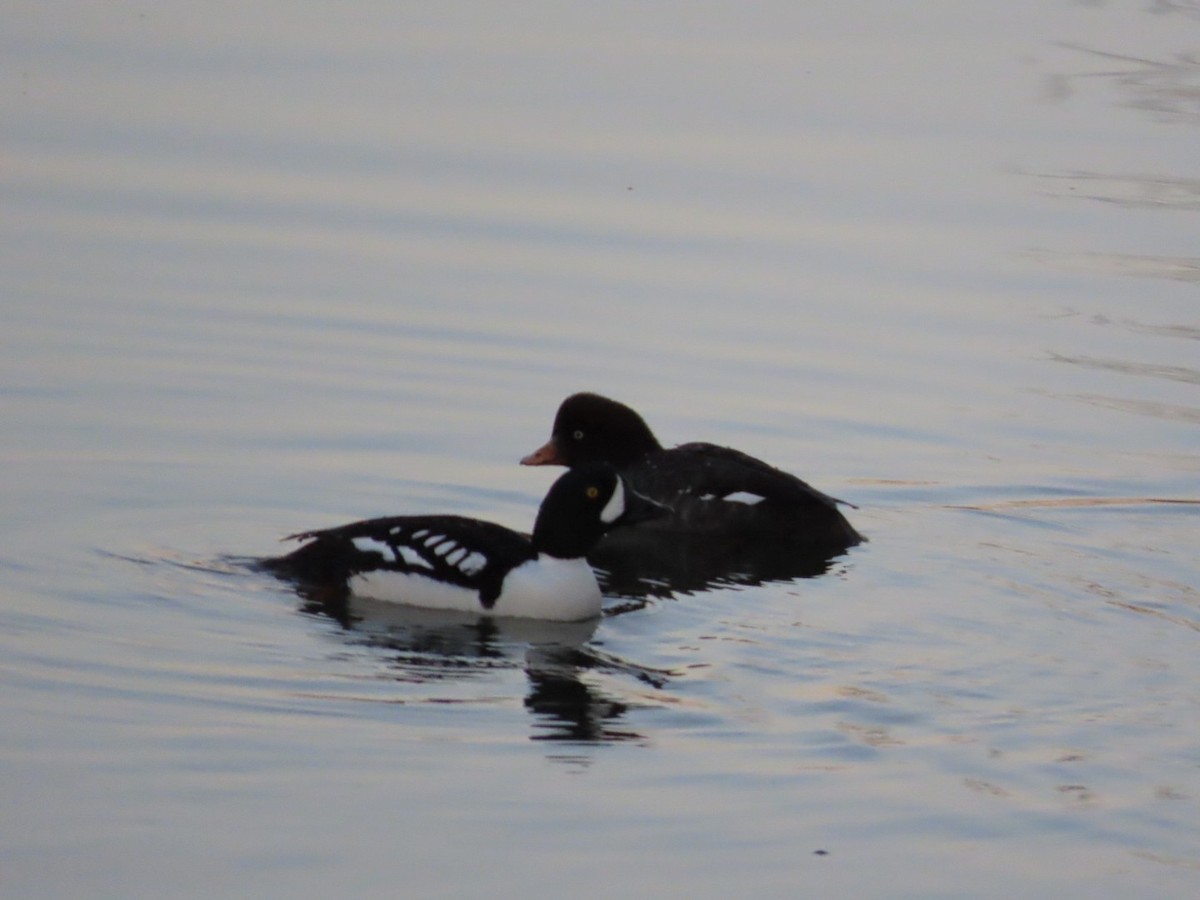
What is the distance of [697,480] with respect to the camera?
1177cm

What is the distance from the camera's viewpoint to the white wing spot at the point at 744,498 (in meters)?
11.6

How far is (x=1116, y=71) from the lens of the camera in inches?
806

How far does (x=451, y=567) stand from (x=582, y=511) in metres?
0.72

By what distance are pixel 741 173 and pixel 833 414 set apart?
15.0 feet

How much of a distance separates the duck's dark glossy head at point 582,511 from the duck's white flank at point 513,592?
178 millimetres

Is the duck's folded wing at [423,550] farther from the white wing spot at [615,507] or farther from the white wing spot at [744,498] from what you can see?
the white wing spot at [744,498]

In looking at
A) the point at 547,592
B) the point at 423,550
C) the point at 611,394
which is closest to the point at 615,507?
the point at 547,592

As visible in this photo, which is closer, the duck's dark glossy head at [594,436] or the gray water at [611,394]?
the gray water at [611,394]

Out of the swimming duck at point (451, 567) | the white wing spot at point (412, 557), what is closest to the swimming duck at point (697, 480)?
the swimming duck at point (451, 567)

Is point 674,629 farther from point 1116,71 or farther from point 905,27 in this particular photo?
point 905,27

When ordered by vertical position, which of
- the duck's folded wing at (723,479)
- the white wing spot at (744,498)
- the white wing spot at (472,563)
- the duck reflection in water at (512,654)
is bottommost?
the duck reflection in water at (512,654)

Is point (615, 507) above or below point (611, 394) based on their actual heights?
below

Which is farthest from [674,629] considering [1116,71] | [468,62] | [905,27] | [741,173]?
[905,27]

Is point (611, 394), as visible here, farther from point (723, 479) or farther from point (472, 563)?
point (472, 563)
